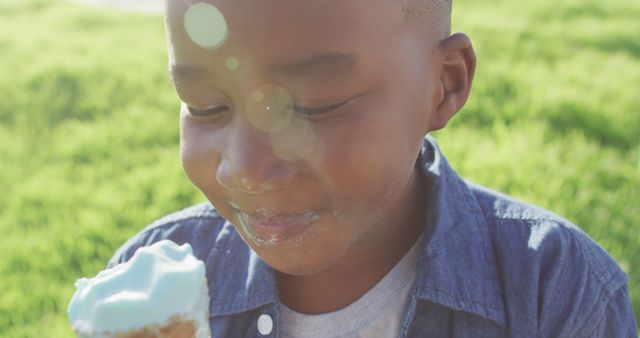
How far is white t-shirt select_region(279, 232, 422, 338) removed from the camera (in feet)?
6.12

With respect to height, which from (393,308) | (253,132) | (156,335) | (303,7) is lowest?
(393,308)

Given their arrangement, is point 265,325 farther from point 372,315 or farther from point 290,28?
point 290,28

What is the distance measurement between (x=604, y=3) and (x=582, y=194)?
3.75 meters

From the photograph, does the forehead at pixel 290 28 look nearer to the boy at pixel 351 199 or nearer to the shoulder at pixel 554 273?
the boy at pixel 351 199

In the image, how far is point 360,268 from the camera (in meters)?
1.91

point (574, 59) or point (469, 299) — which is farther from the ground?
point (469, 299)

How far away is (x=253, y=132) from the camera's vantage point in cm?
143

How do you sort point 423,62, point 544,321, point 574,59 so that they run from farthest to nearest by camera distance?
point 574,59
point 544,321
point 423,62

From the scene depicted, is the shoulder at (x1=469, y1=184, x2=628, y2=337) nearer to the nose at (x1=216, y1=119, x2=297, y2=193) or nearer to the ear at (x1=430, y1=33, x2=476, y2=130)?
the ear at (x1=430, y1=33, x2=476, y2=130)

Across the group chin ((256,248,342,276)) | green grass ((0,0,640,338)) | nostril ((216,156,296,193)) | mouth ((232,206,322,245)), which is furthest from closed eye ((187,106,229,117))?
green grass ((0,0,640,338))

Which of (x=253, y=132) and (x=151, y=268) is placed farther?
(x=253, y=132)

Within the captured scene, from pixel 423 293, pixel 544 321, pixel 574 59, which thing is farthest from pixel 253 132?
pixel 574 59

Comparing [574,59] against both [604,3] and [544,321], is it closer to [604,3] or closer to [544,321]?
[604,3]

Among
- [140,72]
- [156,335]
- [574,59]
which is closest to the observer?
[156,335]
